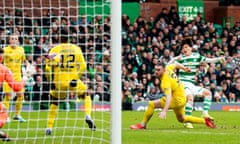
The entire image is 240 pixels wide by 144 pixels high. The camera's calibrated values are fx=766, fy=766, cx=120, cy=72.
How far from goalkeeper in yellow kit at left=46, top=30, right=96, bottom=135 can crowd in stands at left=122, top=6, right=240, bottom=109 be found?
11156 mm

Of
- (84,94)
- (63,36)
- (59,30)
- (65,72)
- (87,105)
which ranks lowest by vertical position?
(87,105)

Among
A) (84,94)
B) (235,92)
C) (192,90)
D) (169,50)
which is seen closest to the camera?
(84,94)

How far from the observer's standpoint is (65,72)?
13.9 meters

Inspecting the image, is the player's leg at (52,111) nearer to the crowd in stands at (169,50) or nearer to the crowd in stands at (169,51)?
the crowd in stands at (169,50)

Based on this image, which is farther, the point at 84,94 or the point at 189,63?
the point at 189,63

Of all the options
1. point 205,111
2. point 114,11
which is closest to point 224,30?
point 205,111

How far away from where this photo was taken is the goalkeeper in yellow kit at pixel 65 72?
13500 mm

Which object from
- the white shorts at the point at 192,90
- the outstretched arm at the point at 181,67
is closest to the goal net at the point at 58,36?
the outstretched arm at the point at 181,67

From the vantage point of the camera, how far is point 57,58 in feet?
44.3

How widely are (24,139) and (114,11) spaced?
4.48m

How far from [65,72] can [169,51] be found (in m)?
13.8

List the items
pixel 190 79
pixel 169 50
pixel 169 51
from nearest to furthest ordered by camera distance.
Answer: pixel 190 79, pixel 169 51, pixel 169 50

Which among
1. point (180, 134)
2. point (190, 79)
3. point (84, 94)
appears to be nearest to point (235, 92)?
point (190, 79)

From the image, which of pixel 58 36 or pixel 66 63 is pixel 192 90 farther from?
pixel 58 36
